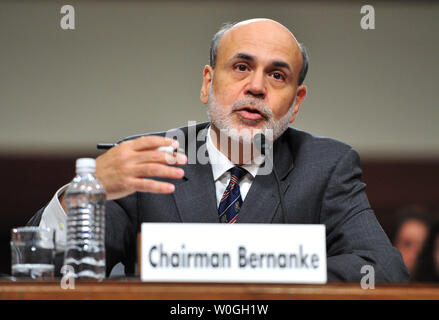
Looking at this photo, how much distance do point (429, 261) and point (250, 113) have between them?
2353 mm

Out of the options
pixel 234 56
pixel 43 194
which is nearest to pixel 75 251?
pixel 234 56

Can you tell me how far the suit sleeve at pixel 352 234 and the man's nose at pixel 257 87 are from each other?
326 mm

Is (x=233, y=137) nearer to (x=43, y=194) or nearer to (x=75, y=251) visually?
(x=75, y=251)

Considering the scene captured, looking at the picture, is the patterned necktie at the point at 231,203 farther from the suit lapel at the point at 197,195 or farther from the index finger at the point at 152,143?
the index finger at the point at 152,143

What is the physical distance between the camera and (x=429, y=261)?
406 cm

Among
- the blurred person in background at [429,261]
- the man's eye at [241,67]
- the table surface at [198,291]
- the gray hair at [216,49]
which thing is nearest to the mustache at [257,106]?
the man's eye at [241,67]

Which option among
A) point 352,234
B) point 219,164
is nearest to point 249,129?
point 219,164

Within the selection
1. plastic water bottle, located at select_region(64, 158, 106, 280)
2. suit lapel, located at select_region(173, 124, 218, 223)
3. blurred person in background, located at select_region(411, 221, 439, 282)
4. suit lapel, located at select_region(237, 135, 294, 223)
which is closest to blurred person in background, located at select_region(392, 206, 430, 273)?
blurred person in background, located at select_region(411, 221, 439, 282)

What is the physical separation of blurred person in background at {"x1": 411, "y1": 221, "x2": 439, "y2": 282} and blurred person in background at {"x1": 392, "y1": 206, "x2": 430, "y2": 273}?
0.03 meters

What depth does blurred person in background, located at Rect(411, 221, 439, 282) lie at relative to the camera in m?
3.98

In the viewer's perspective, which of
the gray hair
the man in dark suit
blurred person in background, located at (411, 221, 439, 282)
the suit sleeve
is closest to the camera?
the suit sleeve

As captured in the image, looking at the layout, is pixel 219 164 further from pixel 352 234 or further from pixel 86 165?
pixel 86 165

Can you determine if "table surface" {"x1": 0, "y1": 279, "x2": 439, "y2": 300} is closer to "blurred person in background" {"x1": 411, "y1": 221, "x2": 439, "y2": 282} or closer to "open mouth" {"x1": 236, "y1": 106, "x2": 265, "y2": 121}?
"open mouth" {"x1": 236, "y1": 106, "x2": 265, "y2": 121}

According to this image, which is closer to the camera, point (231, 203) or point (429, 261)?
point (231, 203)
